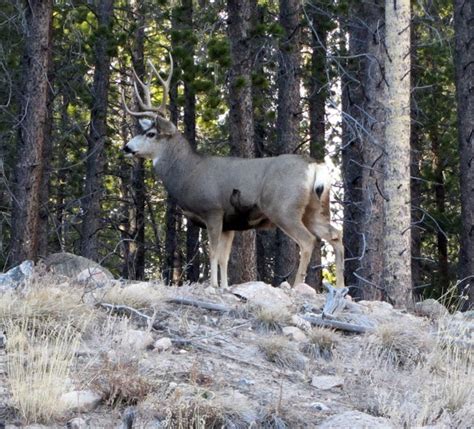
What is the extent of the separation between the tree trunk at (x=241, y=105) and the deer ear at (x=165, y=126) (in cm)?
118

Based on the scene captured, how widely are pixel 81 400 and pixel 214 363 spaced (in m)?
1.45

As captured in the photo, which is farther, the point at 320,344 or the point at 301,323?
the point at 301,323

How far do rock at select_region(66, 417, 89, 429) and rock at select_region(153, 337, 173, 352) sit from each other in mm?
1545

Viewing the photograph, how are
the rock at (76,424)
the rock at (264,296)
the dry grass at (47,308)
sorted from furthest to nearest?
1. the rock at (264,296)
2. the dry grass at (47,308)
3. the rock at (76,424)

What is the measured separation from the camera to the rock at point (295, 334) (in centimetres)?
800

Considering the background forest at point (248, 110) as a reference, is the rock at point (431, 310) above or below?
below

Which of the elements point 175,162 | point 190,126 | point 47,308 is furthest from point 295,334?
point 190,126

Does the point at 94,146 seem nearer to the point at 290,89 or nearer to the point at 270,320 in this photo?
the point at 290,89

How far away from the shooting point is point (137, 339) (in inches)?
285

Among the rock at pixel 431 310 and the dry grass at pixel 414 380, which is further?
the rock at pixel 431 310

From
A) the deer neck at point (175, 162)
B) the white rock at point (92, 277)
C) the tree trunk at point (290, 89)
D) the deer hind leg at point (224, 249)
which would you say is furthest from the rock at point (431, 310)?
the tree trunk at point (290, 89)

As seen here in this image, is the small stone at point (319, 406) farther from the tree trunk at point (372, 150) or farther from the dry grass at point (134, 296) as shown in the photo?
the tree trunk at point (372, 150)

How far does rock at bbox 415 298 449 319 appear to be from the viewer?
10.3 metres

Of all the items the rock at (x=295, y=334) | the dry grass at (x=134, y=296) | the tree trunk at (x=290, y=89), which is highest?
the tree trunk at (x=290, y=89)
